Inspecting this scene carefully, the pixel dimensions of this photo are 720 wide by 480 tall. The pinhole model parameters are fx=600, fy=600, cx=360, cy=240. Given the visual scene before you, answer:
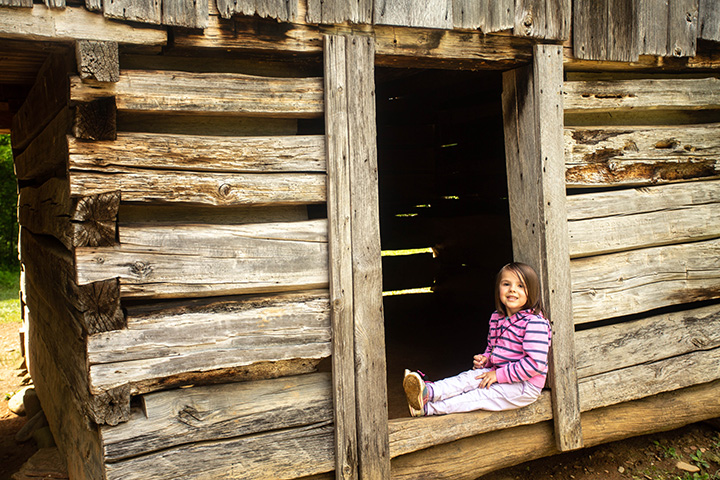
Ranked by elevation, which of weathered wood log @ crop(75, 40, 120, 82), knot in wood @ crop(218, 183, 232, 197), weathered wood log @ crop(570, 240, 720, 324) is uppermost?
weathered wood log @ crop(75, 40, 120, 82)

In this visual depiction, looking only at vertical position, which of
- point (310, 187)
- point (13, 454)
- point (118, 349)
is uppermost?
point (310, 187)

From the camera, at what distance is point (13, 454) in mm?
4879

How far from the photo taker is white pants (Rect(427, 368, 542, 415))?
3.24 m

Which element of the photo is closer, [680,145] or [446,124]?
[680,145]

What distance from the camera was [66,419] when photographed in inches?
153

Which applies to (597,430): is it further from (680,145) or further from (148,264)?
(148,264)

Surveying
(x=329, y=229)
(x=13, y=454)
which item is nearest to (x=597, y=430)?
(x=329, y=229)

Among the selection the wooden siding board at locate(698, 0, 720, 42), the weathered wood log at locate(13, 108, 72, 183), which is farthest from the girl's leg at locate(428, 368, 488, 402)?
the wooden siding board at locate(698, 0, 720, 42)

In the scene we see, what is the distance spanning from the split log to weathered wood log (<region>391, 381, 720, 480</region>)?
1.19m

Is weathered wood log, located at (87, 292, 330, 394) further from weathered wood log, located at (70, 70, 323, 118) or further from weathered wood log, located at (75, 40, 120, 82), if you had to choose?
weathered wood log, located at (75, 40, 120, 82)

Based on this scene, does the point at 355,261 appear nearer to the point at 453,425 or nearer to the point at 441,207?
the point at 453,425

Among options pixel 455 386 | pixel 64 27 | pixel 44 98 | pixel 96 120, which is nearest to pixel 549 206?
pixel 455 386

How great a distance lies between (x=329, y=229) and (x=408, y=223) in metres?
4.06

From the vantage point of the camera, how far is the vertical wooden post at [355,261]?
2896 millimetres
